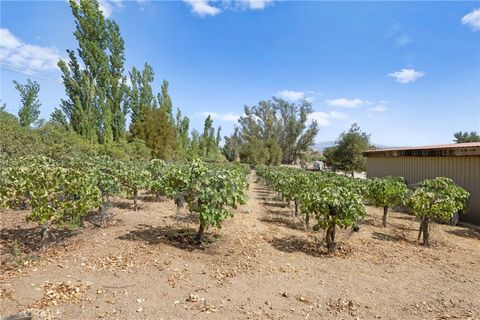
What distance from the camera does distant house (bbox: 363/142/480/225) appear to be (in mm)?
10641

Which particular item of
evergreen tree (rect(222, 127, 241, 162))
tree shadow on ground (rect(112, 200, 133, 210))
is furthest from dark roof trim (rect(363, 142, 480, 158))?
evergreen tree (rect(222, 127, 241, 162))

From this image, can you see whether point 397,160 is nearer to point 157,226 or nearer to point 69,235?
point 157,226

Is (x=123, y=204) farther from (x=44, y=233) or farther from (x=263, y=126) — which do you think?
(x=263, y=126)

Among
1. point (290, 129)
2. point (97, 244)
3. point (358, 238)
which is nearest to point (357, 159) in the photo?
point (358, 238)

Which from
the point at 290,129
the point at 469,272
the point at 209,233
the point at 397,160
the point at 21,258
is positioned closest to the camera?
the point at 21,258

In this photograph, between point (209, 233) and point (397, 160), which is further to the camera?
point (397, 160)

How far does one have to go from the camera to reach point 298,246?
22.7ft

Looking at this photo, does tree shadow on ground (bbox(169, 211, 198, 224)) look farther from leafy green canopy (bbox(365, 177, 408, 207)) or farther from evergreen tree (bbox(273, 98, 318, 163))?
evergreen tree (bbox(273, 98, 318, 163))

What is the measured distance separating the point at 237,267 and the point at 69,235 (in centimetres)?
377

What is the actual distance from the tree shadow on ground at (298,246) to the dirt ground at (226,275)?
0.09 ft

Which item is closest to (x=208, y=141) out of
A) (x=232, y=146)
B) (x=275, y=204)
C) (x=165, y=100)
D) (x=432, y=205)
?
(x=165, y=100)

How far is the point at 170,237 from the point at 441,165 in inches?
468

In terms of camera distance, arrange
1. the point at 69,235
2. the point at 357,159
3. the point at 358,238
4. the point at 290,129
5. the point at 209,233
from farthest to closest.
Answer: the point at 290,129 < the point at 357,159 < the point at 358,238 < the point at 209,233 < the point at 69,235

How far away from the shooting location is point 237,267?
5.42m
